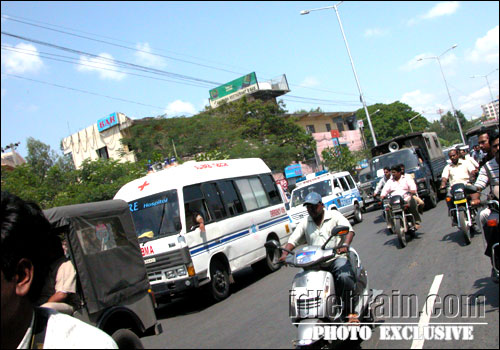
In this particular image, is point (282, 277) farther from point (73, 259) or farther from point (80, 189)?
point (80, 189)

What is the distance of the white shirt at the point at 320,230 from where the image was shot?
5370 mm

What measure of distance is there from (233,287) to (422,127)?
8235cm

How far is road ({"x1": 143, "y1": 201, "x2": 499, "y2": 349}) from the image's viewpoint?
17.4 feet

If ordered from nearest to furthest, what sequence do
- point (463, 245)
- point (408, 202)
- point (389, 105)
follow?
point (463, 245), point (408, 202), point (389, 105)

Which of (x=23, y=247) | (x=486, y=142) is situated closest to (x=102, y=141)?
(x=486, y=142)

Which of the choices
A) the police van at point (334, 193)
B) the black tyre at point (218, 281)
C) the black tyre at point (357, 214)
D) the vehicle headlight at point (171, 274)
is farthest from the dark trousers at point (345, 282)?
the black tyre at point (357, 214)

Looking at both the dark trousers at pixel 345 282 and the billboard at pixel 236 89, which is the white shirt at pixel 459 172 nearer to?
the dark trousers at pixel 345 282

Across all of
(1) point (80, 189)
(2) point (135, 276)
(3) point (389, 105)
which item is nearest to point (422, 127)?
(3) point (389, 105)

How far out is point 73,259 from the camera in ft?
17.6

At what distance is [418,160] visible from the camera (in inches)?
712

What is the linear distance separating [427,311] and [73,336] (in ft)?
16.4

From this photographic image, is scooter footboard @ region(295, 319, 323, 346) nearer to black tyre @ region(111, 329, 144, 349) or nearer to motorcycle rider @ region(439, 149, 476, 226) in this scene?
black tyre @ region(111, 329, 144, 349)

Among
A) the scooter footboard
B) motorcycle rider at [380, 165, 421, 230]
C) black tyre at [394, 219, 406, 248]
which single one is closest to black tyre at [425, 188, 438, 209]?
motorcycle rider at [380, 165, 421, 230]

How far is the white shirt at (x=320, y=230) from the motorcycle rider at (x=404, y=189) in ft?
18.8
